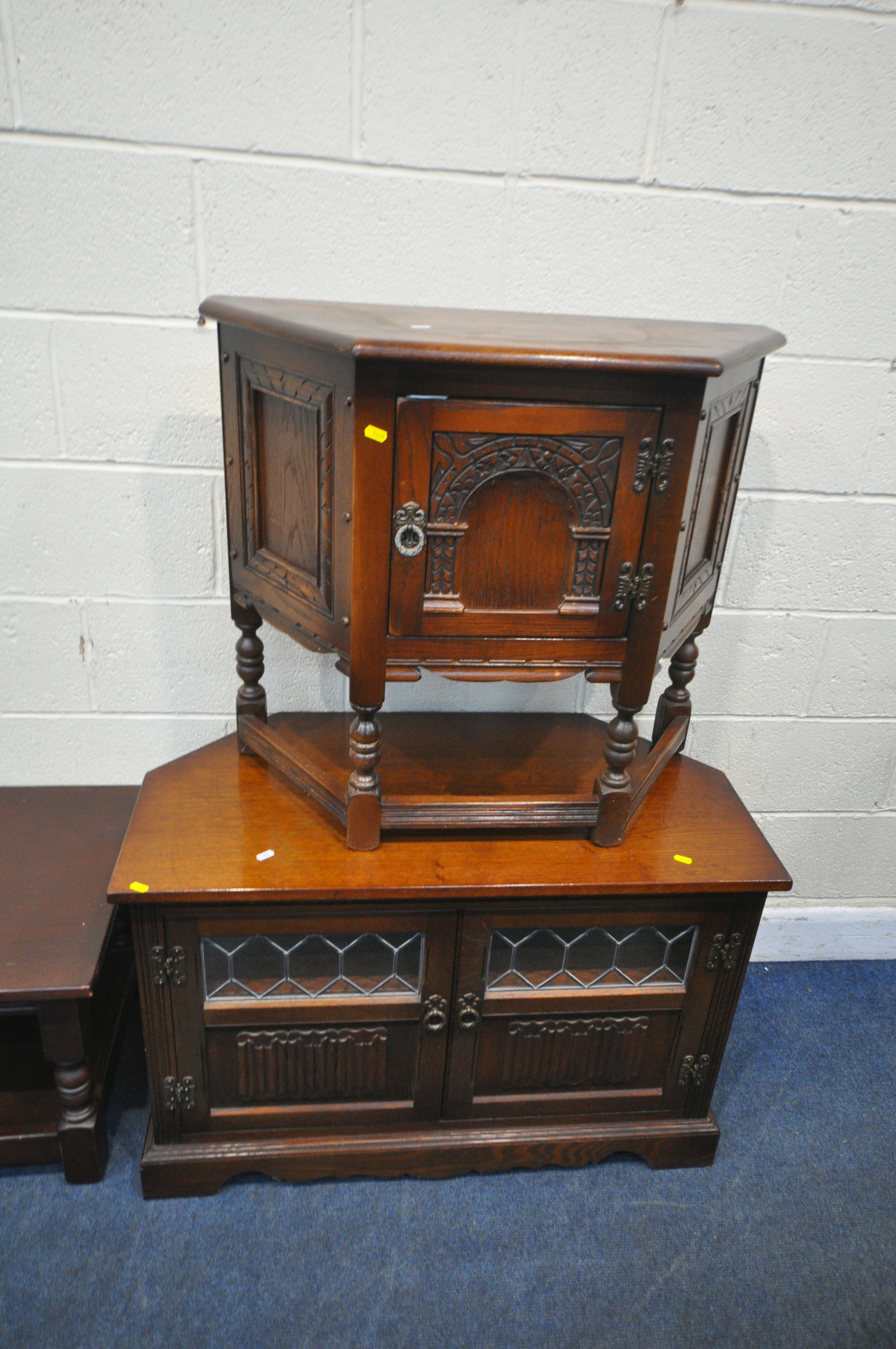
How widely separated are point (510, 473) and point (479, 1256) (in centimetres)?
132

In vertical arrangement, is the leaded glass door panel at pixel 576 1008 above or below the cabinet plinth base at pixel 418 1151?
above

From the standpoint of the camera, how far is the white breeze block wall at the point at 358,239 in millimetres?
1482

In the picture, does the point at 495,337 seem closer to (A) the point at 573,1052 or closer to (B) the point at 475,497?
(B) the point at 475,497

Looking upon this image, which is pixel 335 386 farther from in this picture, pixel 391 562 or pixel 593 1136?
pixel 593 1136

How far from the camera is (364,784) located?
1.42 metres

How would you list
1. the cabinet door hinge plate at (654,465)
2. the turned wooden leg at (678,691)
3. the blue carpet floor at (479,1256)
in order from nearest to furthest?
the cabinet door hinge plate at (654,465)
the blue carpet floor at (479,1256)
the turned wooden leg at (678,691)

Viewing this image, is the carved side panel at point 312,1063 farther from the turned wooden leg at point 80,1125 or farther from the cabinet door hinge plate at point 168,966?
the turned wooden leg at point 80,1125

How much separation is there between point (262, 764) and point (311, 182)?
102cm

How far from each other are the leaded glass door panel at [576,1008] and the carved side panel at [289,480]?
0.62 metres

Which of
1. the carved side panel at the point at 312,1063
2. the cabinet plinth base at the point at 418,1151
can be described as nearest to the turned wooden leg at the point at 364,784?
the carved side panel at the point at 312,1063

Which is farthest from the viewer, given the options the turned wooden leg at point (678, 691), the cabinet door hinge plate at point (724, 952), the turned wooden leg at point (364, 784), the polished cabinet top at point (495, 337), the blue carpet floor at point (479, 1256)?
the turned wooden leg at point (678, 691)

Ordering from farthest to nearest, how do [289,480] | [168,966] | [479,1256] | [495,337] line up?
[479,1256]
[168,966]
[289,480]
[495,337]

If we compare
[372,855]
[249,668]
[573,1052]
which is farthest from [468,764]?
[573,1052]

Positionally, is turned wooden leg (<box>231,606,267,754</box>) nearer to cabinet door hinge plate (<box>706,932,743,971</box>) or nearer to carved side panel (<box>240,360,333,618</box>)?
carved side panel (<box>240,360,333,618</box>)
